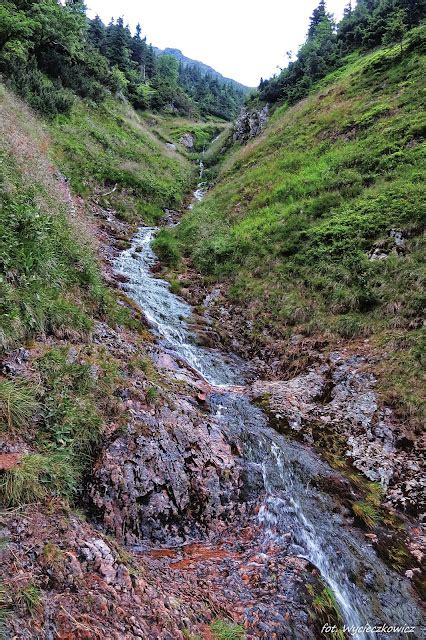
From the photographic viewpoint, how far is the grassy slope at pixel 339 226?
1111 cm

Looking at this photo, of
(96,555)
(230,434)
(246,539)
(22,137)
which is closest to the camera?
(96,555)

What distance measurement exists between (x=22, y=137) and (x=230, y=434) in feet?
45.9

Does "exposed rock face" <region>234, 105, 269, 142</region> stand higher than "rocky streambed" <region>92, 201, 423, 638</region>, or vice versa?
"exposed rock face" <region>234, 105, 269, 142</region>

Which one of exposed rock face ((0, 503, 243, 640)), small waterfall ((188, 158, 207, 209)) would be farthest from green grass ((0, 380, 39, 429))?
small waterfall ((188, 158, 207, 209))

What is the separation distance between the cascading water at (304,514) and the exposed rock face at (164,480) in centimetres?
75

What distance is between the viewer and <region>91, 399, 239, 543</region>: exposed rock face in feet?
17.7

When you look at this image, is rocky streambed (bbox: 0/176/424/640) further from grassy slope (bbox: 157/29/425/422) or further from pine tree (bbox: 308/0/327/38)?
pine tree (bbox: 308/0/327/38)

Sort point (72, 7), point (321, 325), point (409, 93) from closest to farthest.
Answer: point (321, 325), point (409, 93), point (72, 7)

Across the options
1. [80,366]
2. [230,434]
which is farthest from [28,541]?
[230,434]

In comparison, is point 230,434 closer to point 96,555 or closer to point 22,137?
point 96,555

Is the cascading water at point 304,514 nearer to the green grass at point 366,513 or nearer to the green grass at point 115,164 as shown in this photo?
the green grass at point 366,513

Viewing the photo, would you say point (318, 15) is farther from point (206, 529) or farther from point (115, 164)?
point (206, 529)

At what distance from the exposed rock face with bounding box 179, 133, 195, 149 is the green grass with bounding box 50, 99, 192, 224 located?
45.0ft

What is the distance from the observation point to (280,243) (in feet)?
51.3
